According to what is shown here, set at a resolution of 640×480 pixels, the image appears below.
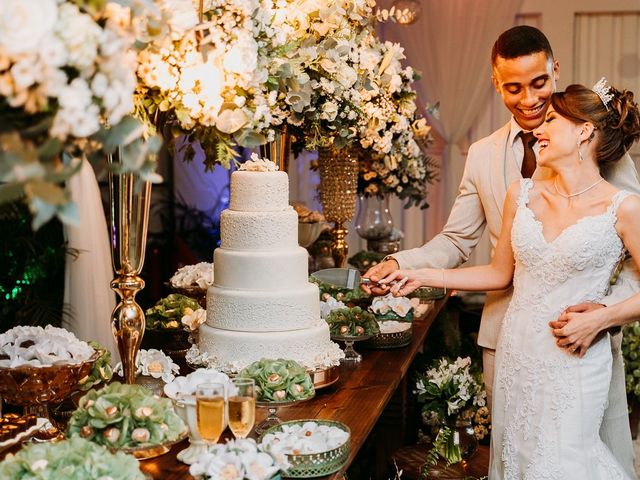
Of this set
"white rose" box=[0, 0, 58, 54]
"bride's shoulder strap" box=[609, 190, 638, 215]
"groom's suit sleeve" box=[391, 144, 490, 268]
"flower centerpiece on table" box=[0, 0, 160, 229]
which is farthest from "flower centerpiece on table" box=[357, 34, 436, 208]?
"white rose" box=[0, 0, 58, 54]

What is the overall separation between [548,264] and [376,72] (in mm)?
1626

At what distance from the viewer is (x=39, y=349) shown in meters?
2.44

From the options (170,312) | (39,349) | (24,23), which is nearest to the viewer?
(24,23)

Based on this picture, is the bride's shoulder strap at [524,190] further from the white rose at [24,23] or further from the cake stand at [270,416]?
the white rose at [24,23]

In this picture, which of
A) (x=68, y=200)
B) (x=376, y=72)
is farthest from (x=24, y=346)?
(x=376, y=72)

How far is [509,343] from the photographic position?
3510 millimetres

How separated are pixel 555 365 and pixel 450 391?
1.37 meters

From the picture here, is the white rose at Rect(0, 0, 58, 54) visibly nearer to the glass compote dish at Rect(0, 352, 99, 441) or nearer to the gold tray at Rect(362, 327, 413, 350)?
the glass compote dish at Rect(0, 352, 99, 441)

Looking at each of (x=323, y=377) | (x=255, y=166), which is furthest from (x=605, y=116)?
(x=323, y=377)

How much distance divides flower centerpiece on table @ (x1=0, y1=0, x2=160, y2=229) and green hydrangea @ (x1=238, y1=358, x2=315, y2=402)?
1.09 metres

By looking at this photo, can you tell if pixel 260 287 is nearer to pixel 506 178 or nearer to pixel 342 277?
pixel 342 277

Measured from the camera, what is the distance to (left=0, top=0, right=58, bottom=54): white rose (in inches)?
56.2

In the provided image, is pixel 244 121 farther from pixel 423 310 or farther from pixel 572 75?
pixel 572 75

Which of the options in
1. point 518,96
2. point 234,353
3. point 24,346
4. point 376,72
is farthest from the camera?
point 376,72
